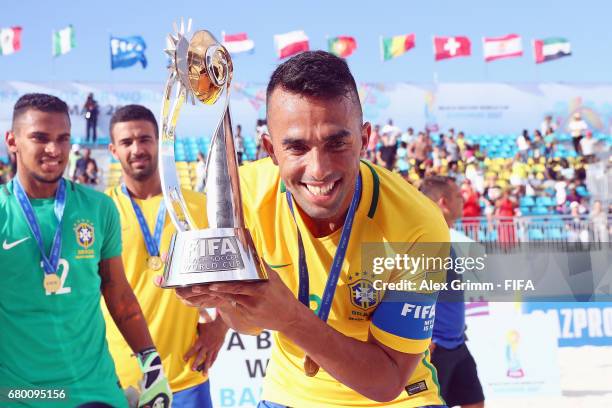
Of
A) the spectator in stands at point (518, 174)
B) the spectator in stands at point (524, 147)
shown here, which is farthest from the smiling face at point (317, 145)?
the spectator in stands at point (524, 147)

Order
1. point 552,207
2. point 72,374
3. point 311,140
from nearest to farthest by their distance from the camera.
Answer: point 311,140 < point 72,374 < point 552,207

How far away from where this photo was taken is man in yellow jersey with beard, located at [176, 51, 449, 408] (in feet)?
7.24

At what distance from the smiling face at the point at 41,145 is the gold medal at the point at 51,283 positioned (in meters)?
0.56

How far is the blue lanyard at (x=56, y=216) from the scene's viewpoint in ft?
12.0

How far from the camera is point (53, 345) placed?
356cm

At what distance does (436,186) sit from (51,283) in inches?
148

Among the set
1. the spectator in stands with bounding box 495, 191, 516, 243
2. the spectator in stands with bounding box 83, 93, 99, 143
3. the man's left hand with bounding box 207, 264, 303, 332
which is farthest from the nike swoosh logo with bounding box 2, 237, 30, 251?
the spectator in stands with bounding box 83, 93, 99, 143

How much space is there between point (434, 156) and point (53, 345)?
63.1 ft

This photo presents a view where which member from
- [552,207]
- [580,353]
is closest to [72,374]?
[580,353]

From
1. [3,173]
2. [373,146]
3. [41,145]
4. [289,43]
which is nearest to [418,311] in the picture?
[41,145]

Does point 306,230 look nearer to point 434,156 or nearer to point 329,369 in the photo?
point 329,369

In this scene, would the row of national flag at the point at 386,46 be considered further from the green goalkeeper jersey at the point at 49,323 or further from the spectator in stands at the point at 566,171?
the green goalkeeper jersey at the point at 49,323

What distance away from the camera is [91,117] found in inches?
930

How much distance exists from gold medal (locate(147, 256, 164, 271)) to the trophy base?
283 centimetres
